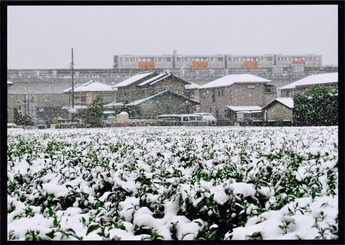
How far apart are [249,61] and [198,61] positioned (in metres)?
1.64

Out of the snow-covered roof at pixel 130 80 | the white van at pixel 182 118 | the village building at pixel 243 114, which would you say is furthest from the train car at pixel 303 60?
the white van at pixel 182 118

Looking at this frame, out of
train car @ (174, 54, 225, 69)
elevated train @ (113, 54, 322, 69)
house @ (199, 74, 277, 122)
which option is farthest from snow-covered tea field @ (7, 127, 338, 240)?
house @ (199, 74, 277, 122)

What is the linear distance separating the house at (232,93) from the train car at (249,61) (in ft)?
4.39

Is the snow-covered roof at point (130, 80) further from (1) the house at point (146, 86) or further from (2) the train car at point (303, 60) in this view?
(2) the train car at point (303, 60)

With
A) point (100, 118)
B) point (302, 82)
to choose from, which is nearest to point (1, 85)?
point (302, 82)

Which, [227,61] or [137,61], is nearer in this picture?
[137,61]

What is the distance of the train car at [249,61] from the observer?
608 cm

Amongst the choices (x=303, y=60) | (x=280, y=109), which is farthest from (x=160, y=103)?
(x=303, y=60)

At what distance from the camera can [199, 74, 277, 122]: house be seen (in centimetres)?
925

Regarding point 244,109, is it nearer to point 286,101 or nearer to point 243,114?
point 243,114

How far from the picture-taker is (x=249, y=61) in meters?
6.48

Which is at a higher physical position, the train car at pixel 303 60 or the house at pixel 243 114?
the train car at pixel 303 60

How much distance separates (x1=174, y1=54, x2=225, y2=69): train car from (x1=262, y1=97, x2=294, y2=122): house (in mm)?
2734

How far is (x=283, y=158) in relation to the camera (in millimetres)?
4859
